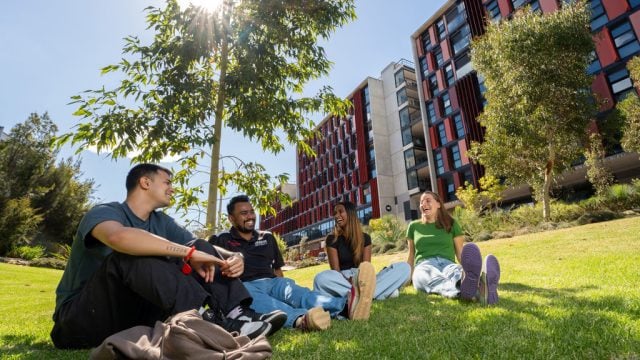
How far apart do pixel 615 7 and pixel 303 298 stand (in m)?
28.9

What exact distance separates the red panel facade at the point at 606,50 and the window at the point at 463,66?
→ 9566 millimetres

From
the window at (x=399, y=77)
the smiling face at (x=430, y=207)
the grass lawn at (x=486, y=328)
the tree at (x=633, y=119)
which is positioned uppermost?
the window at (x=399, y=77)

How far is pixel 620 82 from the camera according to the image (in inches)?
829

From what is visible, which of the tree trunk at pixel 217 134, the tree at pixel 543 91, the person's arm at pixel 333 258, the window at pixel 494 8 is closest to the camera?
the person's arm at pixel 333 258

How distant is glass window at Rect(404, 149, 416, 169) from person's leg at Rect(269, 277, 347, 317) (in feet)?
117

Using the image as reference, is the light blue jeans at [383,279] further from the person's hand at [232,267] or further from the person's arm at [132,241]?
the person's arm at [132,241]

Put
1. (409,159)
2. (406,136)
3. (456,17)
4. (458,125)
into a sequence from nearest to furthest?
(458,125) → (456,17) → (409,159) → (406,136)

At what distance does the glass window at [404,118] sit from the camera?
38688 mm

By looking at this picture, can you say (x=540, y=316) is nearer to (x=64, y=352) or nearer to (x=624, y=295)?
(x=624, y=295)

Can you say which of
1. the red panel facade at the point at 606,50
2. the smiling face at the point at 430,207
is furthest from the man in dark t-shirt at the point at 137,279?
the red panel facade at the point at 606,50

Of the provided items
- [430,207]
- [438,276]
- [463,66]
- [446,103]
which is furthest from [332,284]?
[446,103]

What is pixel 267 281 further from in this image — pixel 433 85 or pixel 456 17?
pixel 456 17

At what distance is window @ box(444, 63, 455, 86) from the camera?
3191cm

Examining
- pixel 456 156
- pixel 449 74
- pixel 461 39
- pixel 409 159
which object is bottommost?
pixel 456 156
